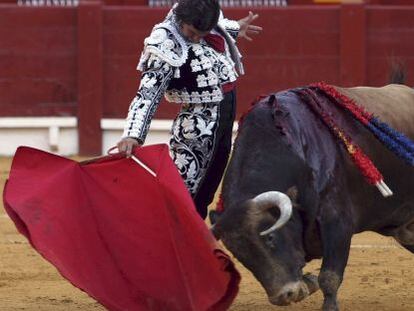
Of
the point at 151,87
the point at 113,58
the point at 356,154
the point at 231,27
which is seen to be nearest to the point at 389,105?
the point at 356,154

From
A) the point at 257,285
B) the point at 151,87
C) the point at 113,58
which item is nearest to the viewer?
the point at 151,87

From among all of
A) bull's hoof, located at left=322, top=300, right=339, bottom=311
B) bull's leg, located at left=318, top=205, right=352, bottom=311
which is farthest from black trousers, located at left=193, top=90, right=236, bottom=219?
bull's hoof, located at left=322, top=300, right=339, bottom=311

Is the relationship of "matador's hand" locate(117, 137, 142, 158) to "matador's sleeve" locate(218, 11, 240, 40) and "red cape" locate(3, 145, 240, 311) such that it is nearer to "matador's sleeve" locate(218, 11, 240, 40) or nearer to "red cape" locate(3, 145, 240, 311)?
"red cape" locate(3, 145, 240, 311)

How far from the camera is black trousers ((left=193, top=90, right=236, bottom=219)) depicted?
463 cm

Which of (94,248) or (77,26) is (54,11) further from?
(94,248)

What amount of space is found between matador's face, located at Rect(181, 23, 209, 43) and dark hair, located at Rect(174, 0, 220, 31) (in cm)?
3

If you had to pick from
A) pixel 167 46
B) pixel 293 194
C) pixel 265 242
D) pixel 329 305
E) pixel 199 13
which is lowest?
pixel 329 305

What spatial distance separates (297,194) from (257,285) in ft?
3.88

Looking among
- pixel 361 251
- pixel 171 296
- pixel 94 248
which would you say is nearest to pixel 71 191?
pixel 94 248

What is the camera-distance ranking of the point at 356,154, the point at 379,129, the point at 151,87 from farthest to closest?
1. the point at 379,129
2. the point at 356,154
3. the point at 151,87

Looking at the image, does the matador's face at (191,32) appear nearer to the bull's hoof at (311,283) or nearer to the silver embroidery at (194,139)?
the silver embroidery at (194,139)

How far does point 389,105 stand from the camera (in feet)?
16.0

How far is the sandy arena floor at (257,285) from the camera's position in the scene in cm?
495

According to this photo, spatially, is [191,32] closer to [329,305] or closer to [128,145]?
[128,145]
